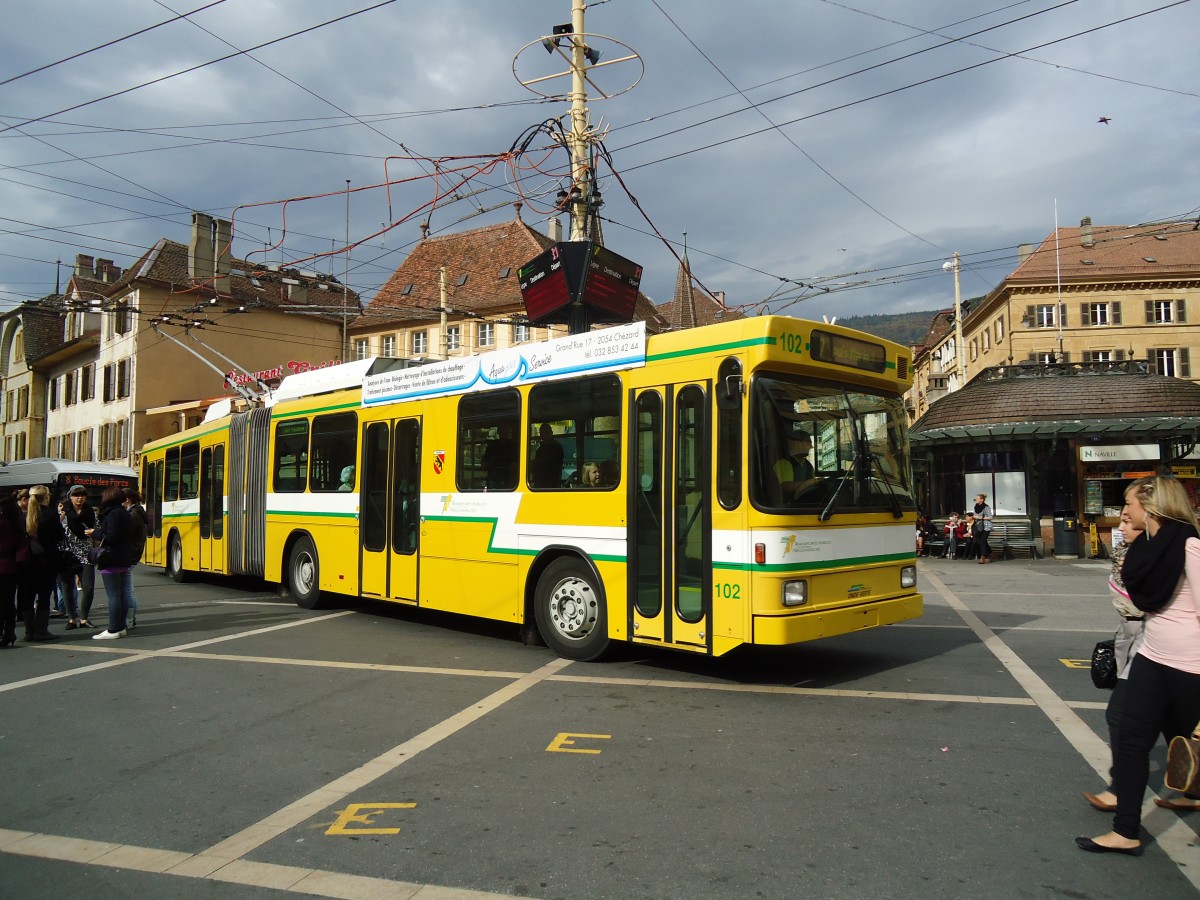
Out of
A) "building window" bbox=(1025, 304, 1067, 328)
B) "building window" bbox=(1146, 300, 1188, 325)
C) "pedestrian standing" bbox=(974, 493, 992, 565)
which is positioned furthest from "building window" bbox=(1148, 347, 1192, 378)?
"pedestrian standing" bbox=(974, 493, 992, 565)

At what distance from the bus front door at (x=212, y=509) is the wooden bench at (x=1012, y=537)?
19.4m

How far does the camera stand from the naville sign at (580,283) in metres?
14.9

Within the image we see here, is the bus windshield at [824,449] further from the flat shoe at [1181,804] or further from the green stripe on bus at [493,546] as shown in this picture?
the flat shoe at [1181,804]

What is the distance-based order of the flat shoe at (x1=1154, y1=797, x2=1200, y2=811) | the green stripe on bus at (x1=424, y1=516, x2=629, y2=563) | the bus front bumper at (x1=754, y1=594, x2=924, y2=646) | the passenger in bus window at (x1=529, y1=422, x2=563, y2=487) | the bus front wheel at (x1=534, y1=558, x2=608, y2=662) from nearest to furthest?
the flat shoe at (x1=1154, y1=797, x2=1200, y2=811) < the bus front bumper at (x1=754, y1=594, x2=924, y2=646) < the green stripe on bus at (x1=424, y1=516, x2=629, y2=563) < the bus front wheel at (x1=534, y1=558, x2=608, y2=662) < the passenger in bus window at (x1=529, y1=422, x2=563, y2=487)

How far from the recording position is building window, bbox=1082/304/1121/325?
5316cm

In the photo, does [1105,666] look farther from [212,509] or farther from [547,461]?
[212,509]

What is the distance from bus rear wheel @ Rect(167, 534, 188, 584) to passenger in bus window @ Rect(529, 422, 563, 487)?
1067 cm

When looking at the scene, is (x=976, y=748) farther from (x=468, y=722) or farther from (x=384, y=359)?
(x=384, y=359)

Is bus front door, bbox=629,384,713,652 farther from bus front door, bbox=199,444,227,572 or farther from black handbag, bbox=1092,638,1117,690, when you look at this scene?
bus front door, bbox=199,444,227,572

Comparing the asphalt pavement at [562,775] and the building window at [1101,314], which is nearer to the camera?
the asphalt pavement at [562,775]

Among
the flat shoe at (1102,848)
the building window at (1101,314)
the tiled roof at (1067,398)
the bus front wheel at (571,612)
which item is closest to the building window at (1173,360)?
the building window at (1101,314)

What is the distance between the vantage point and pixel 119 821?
457 centimetres

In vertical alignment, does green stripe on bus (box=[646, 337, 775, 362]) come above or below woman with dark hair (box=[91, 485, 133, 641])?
above

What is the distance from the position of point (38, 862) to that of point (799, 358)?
588cm
